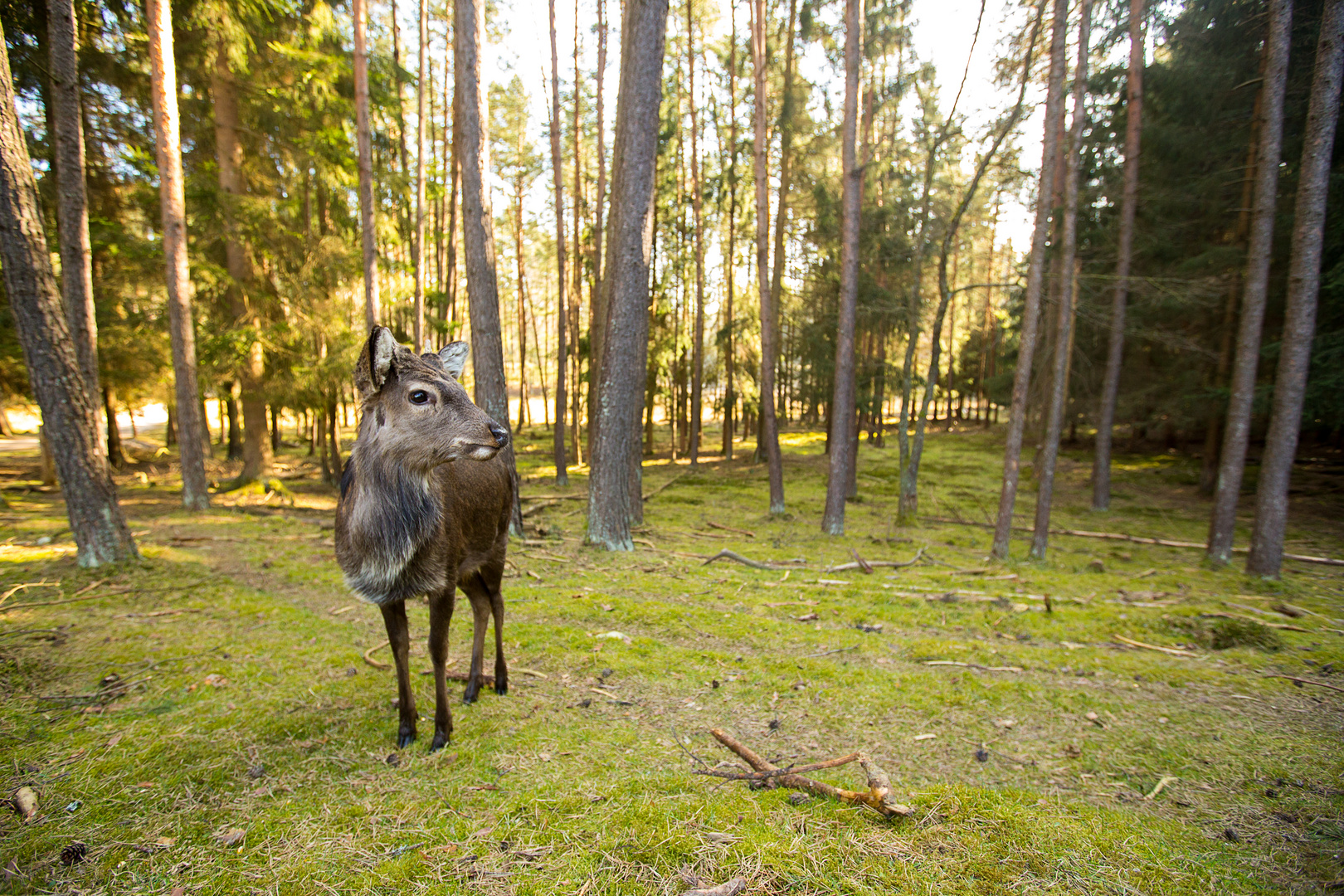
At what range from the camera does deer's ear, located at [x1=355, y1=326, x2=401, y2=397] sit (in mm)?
3576

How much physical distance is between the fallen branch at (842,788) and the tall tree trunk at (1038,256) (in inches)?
369

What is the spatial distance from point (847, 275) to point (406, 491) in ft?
38.0

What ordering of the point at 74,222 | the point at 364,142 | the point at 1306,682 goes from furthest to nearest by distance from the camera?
the point at 364,142, the point at 74,222, the point at 1306,682

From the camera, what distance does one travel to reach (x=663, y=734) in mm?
4457

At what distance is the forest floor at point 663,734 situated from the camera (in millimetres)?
3023

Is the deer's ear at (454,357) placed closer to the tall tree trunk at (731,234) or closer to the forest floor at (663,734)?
the forest floor at (663,734)

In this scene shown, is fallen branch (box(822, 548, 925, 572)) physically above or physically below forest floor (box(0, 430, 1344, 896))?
below

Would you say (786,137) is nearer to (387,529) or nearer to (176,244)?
(176,244)

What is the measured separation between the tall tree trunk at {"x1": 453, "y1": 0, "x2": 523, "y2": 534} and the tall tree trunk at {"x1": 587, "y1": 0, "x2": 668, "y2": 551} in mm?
2202

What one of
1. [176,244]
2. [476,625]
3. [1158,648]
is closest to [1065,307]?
[1158,648]

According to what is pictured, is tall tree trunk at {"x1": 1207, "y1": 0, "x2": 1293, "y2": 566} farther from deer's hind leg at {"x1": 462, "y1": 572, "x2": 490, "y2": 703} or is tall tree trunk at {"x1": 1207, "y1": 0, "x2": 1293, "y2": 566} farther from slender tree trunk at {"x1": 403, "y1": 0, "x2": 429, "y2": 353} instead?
slender tree trunk at {"x1": 403, "y1": 0, "x2": 429, "y2": 353}

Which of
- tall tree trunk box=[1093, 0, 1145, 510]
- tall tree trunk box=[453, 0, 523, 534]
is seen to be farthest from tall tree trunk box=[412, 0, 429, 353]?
tall tree trunk box=[1093, 0, 1145, 510]

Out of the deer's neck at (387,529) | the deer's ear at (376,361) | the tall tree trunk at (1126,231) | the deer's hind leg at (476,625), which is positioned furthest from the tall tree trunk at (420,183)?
the tall tree trunk at (1126,231)

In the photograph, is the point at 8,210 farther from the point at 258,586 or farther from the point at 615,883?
the point at 615,883
